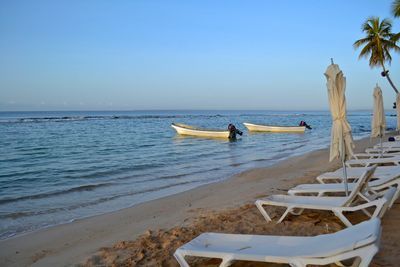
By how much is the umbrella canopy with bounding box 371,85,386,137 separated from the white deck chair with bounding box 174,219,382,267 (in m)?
9.00

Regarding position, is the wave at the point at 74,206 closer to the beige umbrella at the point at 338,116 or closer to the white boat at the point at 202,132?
the beige umbrella at the point at 338,116

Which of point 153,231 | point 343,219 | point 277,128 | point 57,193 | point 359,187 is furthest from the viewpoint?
point 277,128

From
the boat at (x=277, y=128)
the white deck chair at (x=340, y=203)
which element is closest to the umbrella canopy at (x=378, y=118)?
the white deck chair at (x=340, y=203)

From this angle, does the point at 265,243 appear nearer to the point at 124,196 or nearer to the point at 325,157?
the point at 124,196

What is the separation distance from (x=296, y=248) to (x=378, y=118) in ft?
30.9

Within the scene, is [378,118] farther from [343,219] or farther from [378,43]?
[378,43]

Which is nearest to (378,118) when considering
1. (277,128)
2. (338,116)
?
(338,116)

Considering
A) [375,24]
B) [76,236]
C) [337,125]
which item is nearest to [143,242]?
[76,236]

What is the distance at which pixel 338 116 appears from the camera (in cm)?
589

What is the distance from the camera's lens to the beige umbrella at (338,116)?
580 centimetres

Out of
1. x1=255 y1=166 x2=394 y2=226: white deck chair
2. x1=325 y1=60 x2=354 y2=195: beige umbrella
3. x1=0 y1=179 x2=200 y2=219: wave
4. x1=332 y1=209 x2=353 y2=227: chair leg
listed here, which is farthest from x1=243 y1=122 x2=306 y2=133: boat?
x1=332 y1=209 x2=353 y2=227: chair leg

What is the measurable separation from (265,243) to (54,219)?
15.8 ft

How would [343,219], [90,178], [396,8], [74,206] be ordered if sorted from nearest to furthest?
[343,219] < [74,206] < [90,178] < [396,8]

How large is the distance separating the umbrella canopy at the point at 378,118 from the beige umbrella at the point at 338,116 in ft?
19.6
